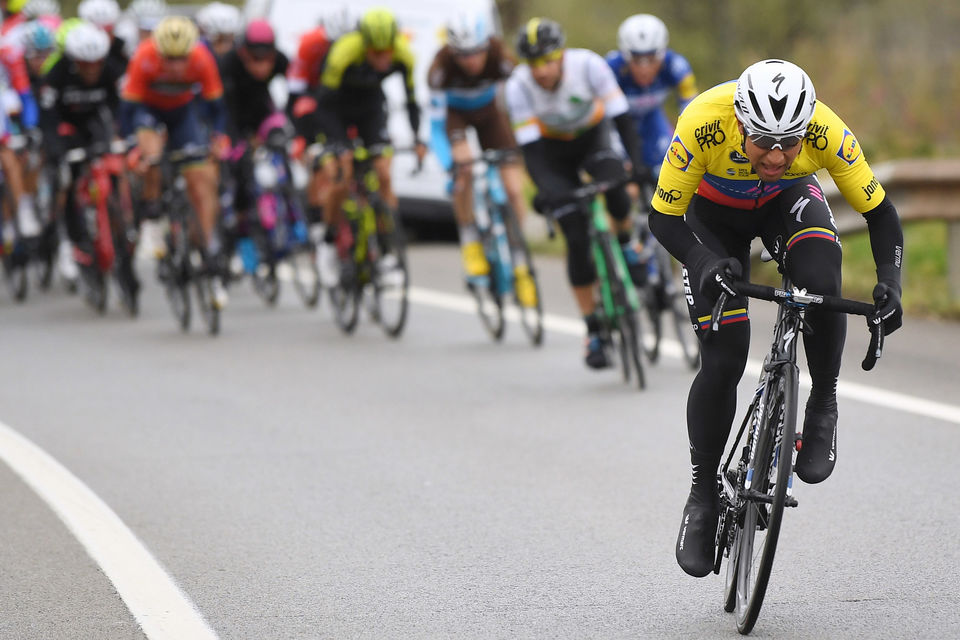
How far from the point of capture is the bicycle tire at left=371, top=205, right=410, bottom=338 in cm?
1148

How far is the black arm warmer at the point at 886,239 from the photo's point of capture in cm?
496

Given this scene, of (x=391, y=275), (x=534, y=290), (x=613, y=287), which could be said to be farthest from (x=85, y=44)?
(x=613, y=287)

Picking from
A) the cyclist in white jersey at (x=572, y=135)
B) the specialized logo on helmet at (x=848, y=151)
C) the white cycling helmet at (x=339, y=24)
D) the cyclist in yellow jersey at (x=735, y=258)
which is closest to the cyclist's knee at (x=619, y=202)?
the cyclist in white jersey at (x=572, y=135)

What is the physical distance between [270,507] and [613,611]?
2126 millimetres

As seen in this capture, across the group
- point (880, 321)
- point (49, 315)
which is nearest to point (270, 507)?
point (880, 321)

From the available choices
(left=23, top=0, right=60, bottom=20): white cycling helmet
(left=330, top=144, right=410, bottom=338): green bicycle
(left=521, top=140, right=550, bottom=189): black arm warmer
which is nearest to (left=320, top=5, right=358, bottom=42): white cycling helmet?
(left=330, top=144, right=410, bottom=338): green bicycle

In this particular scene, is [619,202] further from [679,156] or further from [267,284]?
[267,284]

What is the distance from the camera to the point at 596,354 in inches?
384

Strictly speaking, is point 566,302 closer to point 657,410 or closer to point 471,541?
point 657,410

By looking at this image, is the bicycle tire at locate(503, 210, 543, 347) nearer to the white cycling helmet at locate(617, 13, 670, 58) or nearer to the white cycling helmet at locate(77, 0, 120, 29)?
the white cycling helmet at locate(617, 13, 670, 58)

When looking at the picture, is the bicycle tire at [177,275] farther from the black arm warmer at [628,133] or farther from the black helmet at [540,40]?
the black arm warmer at [628,133]

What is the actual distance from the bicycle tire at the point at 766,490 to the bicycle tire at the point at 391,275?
6.53 metres

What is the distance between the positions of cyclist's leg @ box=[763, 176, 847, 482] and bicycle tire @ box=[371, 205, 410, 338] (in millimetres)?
6117

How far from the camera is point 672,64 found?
11031 millimetres
